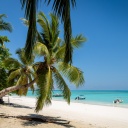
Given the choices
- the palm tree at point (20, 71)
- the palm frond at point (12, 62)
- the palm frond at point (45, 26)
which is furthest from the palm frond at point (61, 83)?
the palm frond at point (12, 62)

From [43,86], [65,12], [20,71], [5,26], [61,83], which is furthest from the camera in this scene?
[20,71]

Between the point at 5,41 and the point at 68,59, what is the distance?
16.1 m

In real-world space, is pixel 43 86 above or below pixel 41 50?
A: below

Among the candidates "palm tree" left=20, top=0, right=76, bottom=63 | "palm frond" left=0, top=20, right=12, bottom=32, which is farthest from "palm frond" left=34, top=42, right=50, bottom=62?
"palm tree" left=20, top=0, right=76, bottom=63

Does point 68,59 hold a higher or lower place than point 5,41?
lower

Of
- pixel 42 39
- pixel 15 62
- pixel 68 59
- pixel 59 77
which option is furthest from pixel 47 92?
pixel 68 59

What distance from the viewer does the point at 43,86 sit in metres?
12.8

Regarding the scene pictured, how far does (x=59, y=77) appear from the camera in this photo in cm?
1388

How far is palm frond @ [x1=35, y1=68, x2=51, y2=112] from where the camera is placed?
12.6m

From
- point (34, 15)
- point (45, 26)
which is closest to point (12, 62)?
point (45, 26)

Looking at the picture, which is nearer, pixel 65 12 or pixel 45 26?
pixel 65 12

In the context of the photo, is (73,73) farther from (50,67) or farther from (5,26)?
(5,26)

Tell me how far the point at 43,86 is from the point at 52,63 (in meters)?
1.52

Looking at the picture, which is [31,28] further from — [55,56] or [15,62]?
[15,62]
